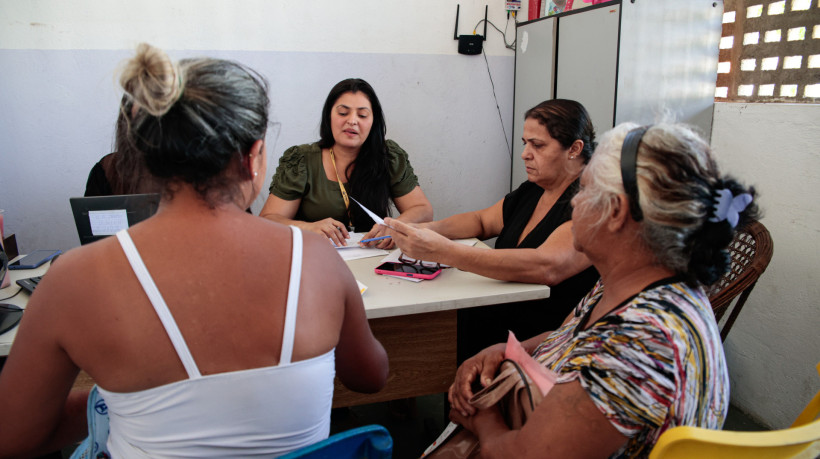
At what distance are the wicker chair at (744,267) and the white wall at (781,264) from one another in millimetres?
266

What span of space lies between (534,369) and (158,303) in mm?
746

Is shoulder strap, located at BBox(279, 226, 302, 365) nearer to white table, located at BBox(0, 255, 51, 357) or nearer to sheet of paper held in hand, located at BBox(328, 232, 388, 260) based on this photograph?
white table, located at BBox(0, 255, 51, 357)

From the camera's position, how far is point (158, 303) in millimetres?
859

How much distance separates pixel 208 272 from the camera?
889mm

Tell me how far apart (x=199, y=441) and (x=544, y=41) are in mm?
3183

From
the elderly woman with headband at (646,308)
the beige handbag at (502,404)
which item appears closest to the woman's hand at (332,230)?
the beige handbag at (502,404)

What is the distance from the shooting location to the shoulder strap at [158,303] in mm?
860

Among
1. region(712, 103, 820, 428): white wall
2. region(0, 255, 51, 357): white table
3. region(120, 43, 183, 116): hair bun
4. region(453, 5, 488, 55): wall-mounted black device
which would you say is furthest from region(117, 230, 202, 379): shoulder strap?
region(453, 5, 488, 55): wall-mounted black device

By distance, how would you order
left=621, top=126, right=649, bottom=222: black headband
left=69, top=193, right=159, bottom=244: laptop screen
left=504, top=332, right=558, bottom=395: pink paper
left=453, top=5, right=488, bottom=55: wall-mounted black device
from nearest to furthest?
left=621, top=126, right=649, bottom=222: black headband < left=504, top=332, right=558, bottom=395: pink paper < left=69, top=193, right=159, bottom=244: laptop screen < left=453, top=5, right=488, bottom=55: wall-mounted black device

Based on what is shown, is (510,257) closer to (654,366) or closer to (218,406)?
(654,366)

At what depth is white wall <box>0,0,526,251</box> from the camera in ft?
10.8

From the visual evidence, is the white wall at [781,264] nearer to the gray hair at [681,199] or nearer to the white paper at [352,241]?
the gray hair at [681,199]

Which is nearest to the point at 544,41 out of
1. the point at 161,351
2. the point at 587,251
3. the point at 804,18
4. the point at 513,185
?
the point at 513,185

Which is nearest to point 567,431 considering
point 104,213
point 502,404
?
point 502,404
